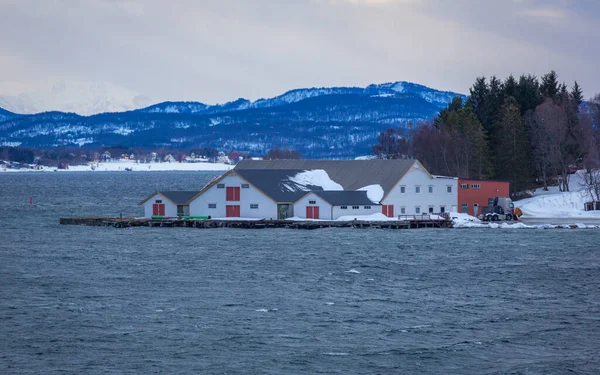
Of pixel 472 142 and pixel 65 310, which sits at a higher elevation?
pixel 472 142

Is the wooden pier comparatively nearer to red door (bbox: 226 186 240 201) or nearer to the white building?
the white building

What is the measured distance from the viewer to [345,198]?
7106 centimetres

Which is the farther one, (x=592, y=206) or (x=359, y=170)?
(x=592, y=206)

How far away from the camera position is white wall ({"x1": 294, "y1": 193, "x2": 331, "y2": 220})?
70.5m

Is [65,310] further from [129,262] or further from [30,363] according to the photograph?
[129,262]

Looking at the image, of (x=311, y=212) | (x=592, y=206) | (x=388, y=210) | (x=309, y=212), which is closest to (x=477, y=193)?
(x=388, y=210)

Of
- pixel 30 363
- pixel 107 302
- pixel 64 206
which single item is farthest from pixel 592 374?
pixel 64 206

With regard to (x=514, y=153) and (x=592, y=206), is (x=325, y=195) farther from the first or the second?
(x=514, y=153)

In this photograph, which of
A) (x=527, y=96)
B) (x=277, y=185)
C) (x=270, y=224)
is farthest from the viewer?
(x=527, y=96)

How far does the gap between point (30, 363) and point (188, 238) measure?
36241 millimetres

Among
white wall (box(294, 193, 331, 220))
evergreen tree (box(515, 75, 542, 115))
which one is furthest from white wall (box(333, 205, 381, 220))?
evergreen tree (box(515, 75, 542, 115))

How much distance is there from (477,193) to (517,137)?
18.4 metres

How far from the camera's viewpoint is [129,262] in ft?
173

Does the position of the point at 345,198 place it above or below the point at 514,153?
below
